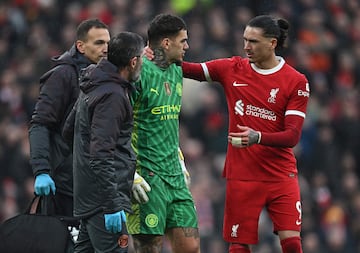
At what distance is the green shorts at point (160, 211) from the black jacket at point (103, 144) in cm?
66

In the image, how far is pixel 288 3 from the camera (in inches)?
776

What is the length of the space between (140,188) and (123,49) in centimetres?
118

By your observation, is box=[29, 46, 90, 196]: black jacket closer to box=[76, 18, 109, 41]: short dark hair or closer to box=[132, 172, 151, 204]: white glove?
box=[76, 18, 109, 41]: short dark hair

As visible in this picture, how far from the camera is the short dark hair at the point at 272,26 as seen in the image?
32.8ft

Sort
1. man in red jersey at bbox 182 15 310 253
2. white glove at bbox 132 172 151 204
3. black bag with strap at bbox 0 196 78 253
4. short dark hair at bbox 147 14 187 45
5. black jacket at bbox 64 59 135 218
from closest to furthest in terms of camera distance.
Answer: black jacket at bbox 64 59 135 218 → white glove at bbox 132 172 151 204 → black bag with strap at bbox 0 196 78 253 → short dark hair at bbox 147 14 187 45 → man in red jersey at bbox 182 15 310 253

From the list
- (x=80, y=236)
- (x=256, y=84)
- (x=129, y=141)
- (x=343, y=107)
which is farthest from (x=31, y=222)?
(x=343, y=107)

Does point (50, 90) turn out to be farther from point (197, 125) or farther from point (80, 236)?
point (197, 125)

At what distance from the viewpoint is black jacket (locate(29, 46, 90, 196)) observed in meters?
9.88

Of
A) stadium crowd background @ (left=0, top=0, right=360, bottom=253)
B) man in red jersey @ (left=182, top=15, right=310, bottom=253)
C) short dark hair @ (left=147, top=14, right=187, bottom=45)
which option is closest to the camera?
short dark hair @ (left=147, top=14, right=187, bottom=45)

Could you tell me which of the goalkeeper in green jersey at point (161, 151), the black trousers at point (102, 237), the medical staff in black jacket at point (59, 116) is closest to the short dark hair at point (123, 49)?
the goalkeeper in green jersey at point (161, 151)

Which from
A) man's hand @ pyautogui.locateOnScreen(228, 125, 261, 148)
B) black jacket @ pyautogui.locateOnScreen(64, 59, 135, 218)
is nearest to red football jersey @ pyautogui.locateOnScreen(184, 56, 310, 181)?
A: man's hand @ pyautogui.locateOnScreen(228, 125, 261, 148)

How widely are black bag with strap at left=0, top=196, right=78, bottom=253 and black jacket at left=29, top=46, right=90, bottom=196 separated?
0.41m

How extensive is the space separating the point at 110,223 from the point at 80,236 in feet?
1.82

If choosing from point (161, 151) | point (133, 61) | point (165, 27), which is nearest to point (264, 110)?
point (161, 151)
